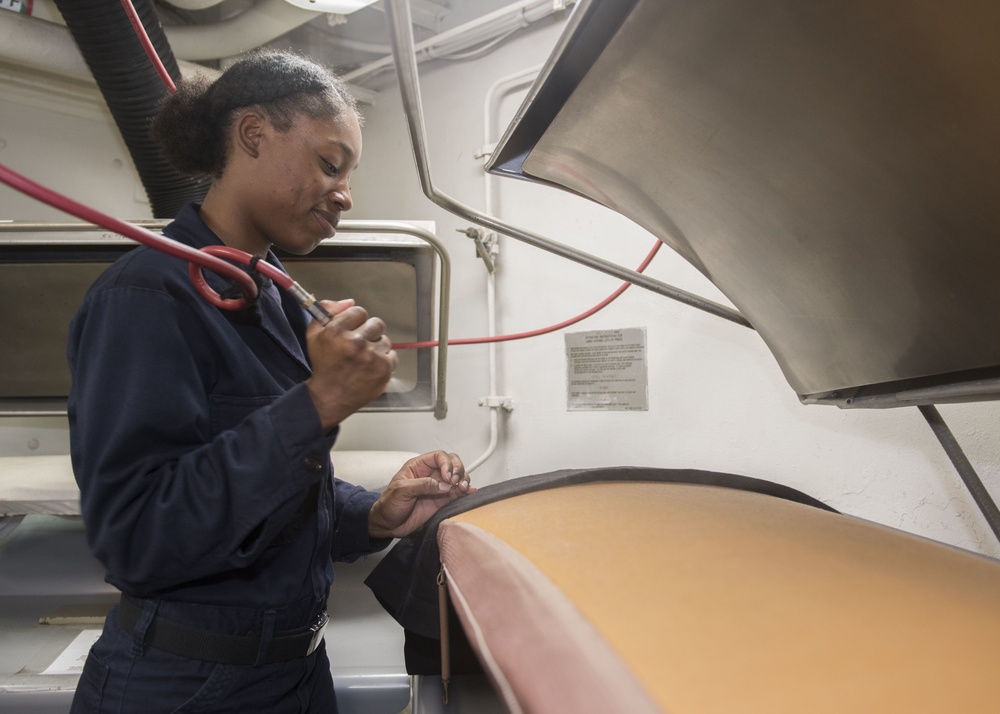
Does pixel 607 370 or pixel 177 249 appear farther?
pixel 607 370

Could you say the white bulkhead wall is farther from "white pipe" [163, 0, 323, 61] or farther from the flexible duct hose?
the flexible duct hose

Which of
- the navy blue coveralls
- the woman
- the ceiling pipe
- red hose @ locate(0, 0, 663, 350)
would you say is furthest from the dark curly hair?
the ceiling pipe

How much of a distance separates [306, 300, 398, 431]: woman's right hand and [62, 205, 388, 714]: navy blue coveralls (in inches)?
0.8

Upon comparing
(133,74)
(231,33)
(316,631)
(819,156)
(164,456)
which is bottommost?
(316,631)

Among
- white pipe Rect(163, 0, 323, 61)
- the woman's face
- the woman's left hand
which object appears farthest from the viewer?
white pipe Rect(163, 0, 323, 61)

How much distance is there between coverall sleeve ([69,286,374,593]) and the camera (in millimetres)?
586

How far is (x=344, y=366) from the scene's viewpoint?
621 millimetres

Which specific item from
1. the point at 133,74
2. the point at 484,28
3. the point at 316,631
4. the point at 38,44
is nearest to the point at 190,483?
the point at 316,631

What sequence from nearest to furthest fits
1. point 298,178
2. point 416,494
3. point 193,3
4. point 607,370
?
point 298,178 → point 416,494 → point 607,370 → point 193,3

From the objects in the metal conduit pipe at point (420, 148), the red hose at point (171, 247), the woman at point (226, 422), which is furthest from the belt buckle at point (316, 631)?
the metal conduit pipe at point (420, 148)

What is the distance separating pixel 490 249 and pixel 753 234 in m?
1.14

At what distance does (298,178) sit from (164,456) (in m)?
0.40

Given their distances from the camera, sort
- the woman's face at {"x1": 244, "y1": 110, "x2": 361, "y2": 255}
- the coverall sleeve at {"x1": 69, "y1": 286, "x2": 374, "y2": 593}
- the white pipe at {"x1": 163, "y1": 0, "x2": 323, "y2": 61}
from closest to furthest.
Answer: the coverall sleeve at {"x1": 69, "y1": 286, "x2": 374, "y2": 593}, the woman's face at {"x1": 244, "y1": 110, "x2": 361, "y2": 255}, the white pipe at {"x1": 163, "y1": 0, "x2": 323, "y2": 61}

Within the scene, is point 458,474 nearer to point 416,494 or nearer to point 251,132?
point 416,494
